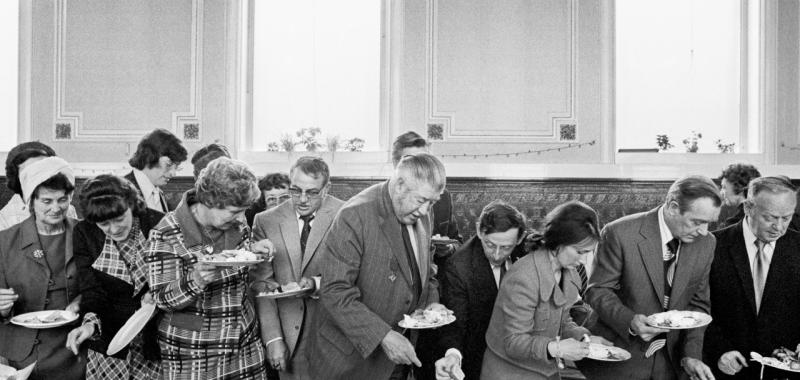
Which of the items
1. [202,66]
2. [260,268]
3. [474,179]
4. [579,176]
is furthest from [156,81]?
[260,268]

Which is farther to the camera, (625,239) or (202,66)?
(202,66)

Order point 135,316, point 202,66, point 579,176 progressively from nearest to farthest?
point 135,316 → point 579,176 → point 202,66

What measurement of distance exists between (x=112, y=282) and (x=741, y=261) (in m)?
2.60

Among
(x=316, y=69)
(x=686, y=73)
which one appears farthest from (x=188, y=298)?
(x=686, y=73)

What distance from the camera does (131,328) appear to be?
249 cm

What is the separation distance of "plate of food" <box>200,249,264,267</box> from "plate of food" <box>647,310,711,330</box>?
152cm

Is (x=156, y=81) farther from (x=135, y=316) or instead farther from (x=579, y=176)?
(x=135, y=316)

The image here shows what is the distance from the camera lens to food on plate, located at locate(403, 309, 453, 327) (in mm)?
2627

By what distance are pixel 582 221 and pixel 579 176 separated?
395cm

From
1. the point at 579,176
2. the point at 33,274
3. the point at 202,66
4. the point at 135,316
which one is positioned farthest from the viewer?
the point at 202,66

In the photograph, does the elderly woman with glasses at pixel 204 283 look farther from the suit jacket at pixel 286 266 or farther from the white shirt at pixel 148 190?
the white shirt at pixel 148 190

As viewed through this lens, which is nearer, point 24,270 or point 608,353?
point 608,353

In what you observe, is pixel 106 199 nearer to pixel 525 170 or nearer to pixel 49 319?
pixel 49 319

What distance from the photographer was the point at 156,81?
23.1 ft
